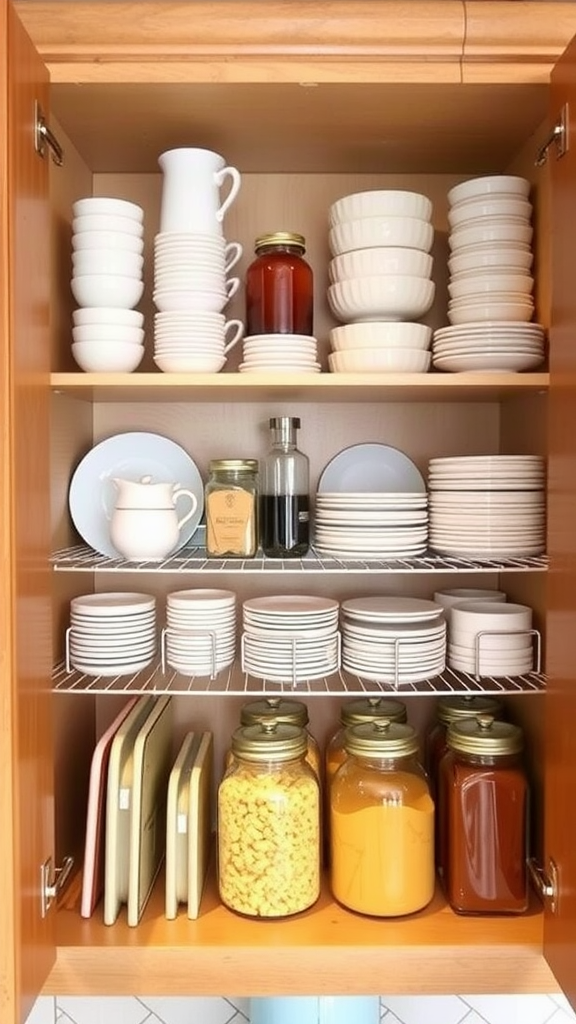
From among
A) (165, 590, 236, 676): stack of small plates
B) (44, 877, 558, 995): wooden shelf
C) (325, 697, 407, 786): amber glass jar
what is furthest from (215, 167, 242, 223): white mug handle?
(44, 877, 558, 995): wooden shelf

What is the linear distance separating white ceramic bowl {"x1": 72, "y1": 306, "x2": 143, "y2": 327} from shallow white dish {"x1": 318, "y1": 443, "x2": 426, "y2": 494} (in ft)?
1.50

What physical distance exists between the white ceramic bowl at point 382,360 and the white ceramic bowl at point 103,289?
0.34 metres

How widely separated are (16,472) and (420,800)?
0.76m

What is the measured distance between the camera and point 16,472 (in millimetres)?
951

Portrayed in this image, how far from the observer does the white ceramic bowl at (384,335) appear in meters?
1.22

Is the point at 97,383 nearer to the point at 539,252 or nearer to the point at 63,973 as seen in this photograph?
the point at 539,252

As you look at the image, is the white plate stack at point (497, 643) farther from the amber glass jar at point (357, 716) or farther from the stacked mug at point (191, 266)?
the stacked mug at point (191, 266)

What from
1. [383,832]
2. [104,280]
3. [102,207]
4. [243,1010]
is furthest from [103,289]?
[243,1010]

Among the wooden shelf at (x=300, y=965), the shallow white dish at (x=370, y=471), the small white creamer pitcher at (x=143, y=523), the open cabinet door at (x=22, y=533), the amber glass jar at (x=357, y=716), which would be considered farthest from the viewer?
the shallow white dish at (x=370, y=471)

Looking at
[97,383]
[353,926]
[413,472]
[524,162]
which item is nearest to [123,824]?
[353,926]

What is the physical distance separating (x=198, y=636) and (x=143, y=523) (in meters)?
0.19

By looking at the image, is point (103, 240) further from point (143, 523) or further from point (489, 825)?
point (489, 825)

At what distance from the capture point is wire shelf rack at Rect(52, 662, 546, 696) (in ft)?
3.98

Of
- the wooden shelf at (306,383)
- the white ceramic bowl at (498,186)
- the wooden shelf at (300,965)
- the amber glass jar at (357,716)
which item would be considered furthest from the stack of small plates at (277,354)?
the wooden shelf at (300,965)
